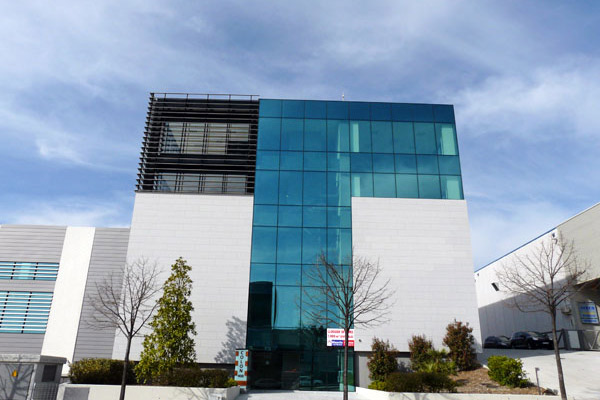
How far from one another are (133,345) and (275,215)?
12016 millimetres

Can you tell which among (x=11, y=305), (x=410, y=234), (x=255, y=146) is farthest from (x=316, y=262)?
(x=11, y=305)

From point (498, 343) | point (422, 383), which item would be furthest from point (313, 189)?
point (498, 343)

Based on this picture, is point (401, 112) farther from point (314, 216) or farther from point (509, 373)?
point (509, 373)

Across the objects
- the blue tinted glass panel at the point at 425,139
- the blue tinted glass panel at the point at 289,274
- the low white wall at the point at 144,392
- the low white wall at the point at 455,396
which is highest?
the blue tinted glass panel at the point at 425,139

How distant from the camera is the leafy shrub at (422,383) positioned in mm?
19281

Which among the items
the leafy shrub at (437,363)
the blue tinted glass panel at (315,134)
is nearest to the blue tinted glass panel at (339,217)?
the blue tinted glass panel at (315,134)

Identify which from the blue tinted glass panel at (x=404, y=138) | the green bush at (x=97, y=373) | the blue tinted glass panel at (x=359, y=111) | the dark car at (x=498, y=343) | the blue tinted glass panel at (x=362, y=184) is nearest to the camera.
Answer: the green bush at (x=97, y=373)

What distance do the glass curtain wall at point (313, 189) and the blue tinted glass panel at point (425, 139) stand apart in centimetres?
7

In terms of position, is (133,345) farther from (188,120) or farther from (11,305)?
(188,120)

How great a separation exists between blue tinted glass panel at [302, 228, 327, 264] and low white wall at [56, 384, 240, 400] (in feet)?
34.1

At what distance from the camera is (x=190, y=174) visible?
3100 cm

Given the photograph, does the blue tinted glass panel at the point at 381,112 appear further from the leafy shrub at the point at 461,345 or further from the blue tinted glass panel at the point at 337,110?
the leafy shrub at the point at 461,345

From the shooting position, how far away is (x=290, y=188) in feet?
98.4

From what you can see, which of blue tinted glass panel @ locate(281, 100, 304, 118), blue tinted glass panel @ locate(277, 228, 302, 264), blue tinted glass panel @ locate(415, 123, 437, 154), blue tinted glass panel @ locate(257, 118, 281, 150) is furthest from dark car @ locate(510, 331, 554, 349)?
blue tinted glass panel @ locate(281, 100, 304, 118)
